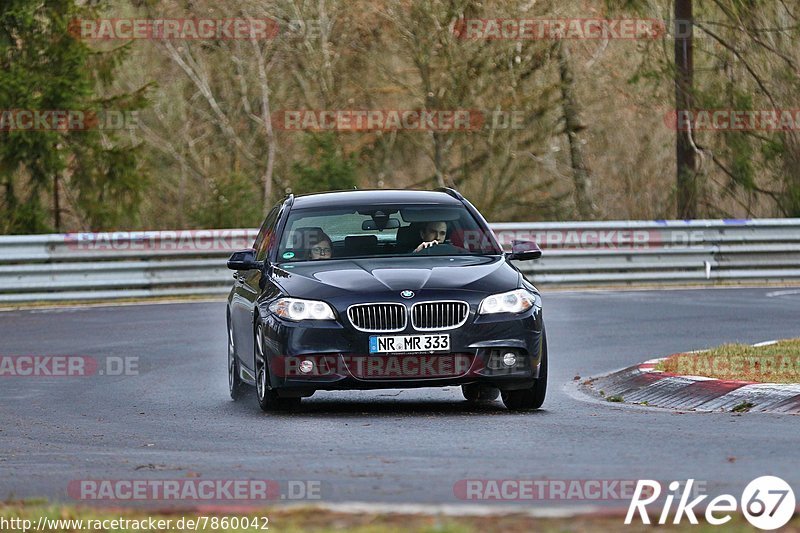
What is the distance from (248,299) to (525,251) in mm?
2166

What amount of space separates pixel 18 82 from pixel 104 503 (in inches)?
910

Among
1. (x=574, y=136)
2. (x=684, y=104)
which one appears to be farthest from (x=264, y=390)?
(x=574, y=136)

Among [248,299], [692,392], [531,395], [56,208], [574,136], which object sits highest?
[248,299]

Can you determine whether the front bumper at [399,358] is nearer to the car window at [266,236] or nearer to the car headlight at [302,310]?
the car headlight at [302,310]

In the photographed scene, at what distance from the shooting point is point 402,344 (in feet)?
37.4

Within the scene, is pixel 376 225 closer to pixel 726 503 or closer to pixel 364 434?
pixel 364 434

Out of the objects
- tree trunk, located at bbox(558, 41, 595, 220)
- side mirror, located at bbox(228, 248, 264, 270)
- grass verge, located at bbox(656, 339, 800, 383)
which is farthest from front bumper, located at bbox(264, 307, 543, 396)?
tree trunk, located at bbox(558, 41, 595, 220)

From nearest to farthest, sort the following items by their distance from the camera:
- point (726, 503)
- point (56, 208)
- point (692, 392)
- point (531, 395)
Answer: point (726, 503), point (531, 395), point (692, 392), point (56, 208)

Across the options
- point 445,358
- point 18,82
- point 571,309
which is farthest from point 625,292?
point 445,358

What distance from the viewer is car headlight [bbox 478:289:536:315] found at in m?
11.6

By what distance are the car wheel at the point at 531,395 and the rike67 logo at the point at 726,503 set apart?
4197 millimetres

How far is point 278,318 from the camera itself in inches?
462

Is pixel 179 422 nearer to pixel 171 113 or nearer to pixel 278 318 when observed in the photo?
pixel 278 318

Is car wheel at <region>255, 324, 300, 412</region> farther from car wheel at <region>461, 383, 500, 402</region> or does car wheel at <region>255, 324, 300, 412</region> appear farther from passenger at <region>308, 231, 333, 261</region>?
car wheel at <region>461, 383, 500, 402</region>
